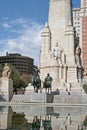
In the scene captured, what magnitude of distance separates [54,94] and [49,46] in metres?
11.7

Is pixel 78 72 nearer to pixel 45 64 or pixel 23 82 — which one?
pixel 45 64

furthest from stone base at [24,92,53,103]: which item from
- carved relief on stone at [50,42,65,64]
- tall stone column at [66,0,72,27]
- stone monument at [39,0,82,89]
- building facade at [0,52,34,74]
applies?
building facade at [0,52,34,74]

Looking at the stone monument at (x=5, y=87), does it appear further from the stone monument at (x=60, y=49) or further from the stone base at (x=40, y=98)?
the stone monument at (x=60, y=49)

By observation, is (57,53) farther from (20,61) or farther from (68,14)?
(20,61)

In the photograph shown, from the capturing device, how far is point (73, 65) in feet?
169

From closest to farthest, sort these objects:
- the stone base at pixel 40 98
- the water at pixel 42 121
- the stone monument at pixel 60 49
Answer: the water at pixel 42 121 → the stone base at pixel 40 98 → the stone monument at pixel 60 49

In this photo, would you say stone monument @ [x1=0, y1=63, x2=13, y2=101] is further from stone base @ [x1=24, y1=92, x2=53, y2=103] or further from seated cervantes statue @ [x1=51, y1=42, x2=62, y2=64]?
seated cervantes statue @ [x1=51, y1=42, x2=62, y2=64]

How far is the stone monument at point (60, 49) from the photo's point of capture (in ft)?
167

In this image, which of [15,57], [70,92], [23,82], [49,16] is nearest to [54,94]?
[70,92]

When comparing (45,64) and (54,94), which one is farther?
(45,64)

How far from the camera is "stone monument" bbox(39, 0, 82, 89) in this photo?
51.0m

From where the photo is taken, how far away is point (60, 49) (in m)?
52.0

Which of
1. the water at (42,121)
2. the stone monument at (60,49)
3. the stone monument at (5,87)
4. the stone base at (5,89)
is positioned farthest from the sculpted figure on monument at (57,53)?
the water at (42,121)

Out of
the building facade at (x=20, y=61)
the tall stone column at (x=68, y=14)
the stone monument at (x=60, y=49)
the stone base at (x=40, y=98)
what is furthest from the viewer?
the building facade at (x=20, y=61)
